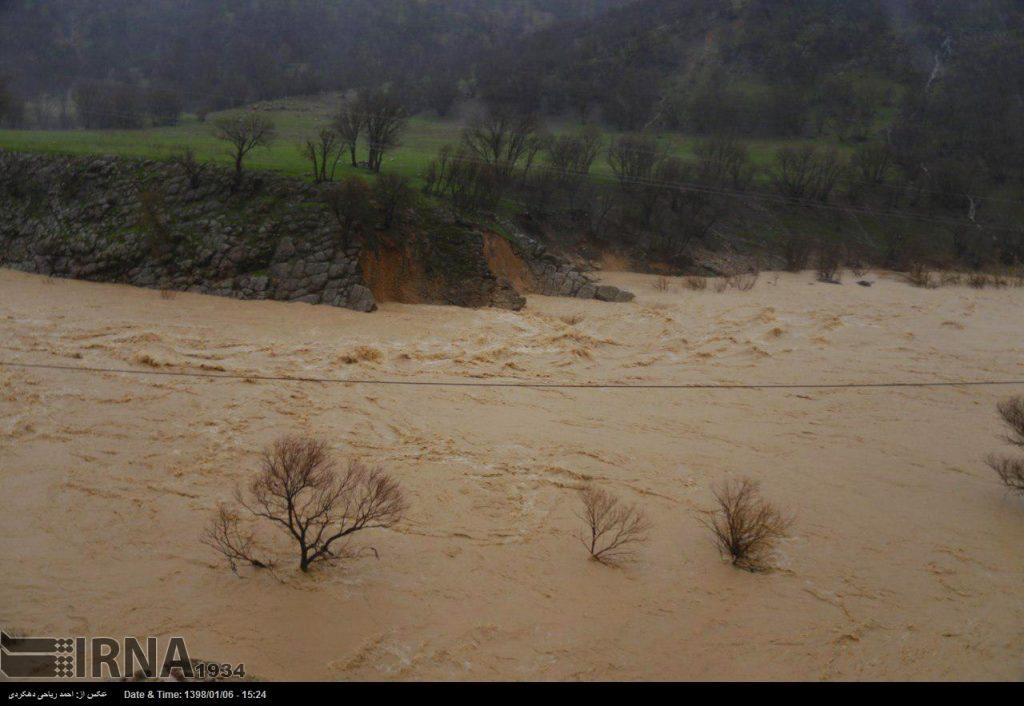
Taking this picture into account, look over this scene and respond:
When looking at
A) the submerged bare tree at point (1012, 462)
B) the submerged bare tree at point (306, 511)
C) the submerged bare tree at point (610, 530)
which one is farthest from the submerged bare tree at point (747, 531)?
the submerged bare tree at point (306, 511)

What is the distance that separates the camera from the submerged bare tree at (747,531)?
37.3 feet

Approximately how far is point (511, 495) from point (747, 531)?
4.49 metres

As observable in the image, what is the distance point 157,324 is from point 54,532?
43.2 feet

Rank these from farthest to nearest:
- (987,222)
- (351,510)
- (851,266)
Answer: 1. (987,222)
2. (851,266)
3. (351,510)

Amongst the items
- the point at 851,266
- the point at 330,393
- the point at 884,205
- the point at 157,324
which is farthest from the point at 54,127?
the point at 884,205

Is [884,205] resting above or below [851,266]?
above

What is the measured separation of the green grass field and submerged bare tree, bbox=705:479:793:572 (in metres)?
26.3

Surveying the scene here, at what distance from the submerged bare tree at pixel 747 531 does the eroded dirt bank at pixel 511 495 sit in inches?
11.0

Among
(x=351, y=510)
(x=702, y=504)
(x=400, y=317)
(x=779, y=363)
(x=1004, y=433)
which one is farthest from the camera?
(x=400, y=317)

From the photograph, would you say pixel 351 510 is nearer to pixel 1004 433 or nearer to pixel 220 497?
pixel 220 497

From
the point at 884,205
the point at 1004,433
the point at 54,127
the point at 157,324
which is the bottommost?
the point at 1004,433

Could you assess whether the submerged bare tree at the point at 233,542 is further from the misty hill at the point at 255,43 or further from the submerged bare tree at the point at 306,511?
the misty hill at the point at 255,43

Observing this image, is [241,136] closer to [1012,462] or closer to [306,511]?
[306,511]

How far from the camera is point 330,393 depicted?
1780 centimetres
